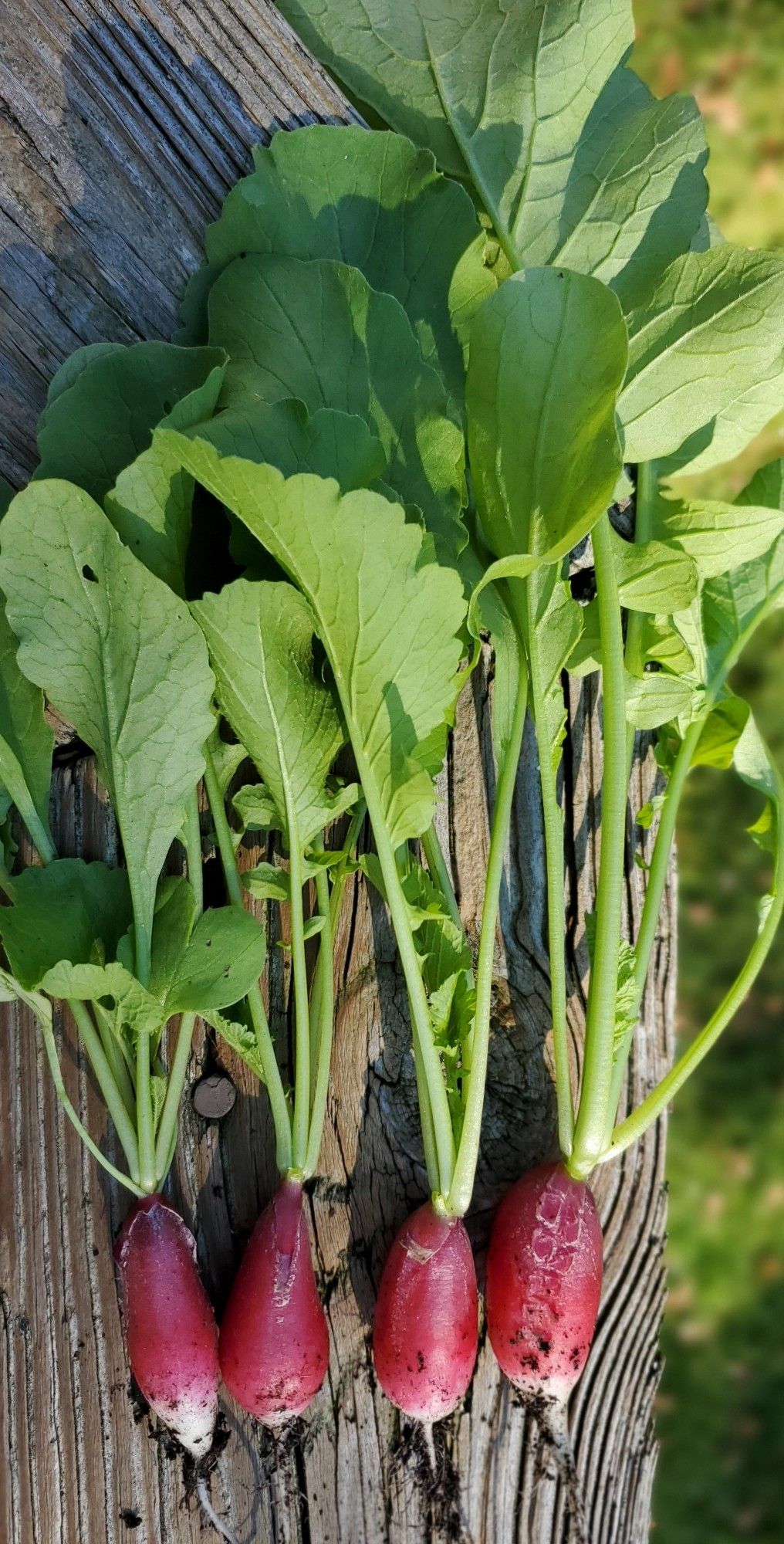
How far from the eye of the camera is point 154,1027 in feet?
3.22

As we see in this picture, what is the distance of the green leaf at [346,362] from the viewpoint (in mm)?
921

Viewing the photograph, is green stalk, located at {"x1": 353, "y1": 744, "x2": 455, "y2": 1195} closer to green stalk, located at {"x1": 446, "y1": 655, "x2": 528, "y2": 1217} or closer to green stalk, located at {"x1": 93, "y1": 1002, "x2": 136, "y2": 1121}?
green stalk, located at {"x1": 446, "y1": 655, "x2": 528, "y2": 1217}

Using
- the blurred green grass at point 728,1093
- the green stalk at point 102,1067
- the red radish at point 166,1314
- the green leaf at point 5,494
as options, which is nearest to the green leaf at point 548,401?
the green leaf at point 5,494

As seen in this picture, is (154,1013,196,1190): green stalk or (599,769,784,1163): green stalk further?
(599,769,784,1163): green stalk

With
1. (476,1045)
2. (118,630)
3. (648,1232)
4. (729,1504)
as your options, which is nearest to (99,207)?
(118,630)

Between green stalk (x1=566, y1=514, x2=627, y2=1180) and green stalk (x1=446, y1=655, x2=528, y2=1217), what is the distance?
91mm

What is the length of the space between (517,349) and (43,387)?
0.49 metres

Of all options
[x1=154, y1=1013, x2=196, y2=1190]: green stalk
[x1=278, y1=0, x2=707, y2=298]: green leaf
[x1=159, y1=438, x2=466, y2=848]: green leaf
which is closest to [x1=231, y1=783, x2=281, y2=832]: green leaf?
[x1=159, y1=438, x2=466, y2=848]: green leaf

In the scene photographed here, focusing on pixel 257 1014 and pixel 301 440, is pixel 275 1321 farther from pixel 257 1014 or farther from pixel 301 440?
pixel 301 440

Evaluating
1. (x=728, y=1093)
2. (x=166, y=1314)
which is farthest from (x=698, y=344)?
(x=728, y=1093)

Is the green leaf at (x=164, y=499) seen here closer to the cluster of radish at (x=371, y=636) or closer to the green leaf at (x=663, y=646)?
the cluster of radish at (x=371, y=636)

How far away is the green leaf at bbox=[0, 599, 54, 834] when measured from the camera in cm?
99

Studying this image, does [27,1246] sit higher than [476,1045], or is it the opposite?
[476,1045]

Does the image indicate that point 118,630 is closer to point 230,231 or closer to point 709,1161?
point 230,231
